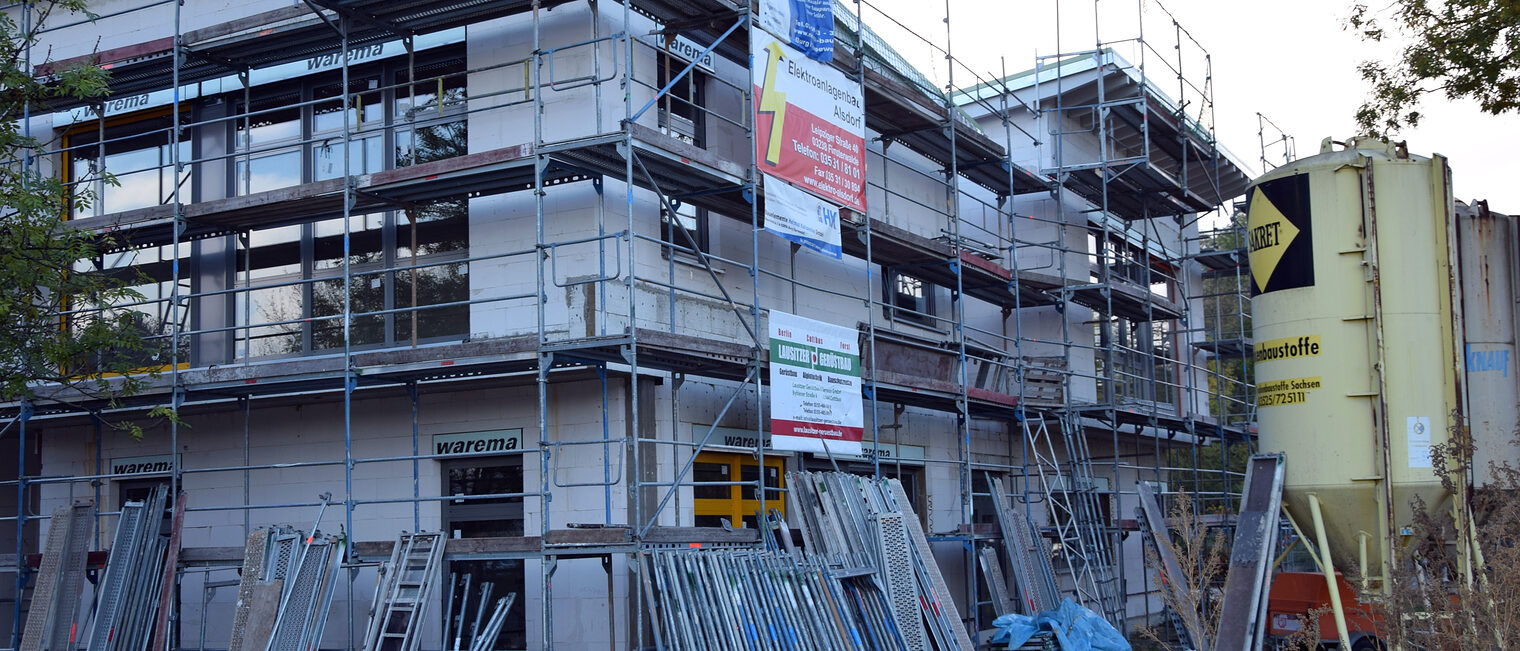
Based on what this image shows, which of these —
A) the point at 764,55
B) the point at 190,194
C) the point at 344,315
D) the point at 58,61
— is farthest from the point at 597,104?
the point at 58,61

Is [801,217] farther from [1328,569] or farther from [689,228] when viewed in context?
[1328,569]

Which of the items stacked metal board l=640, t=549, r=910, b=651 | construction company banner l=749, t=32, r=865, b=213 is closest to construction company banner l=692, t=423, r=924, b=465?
stacked metal board l=640, t=549, r=910, b=651

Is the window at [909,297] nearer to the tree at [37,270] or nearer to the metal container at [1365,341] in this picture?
the metal container at [1365,341]

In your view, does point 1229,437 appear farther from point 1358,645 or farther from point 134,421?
point 134,421

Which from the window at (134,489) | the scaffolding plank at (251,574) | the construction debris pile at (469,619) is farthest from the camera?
the window at (134,489)

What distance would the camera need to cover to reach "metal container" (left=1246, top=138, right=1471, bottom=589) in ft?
40.6

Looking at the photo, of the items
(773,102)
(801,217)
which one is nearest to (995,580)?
(801,217)

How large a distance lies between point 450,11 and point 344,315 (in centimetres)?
342

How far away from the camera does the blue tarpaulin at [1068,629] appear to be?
16047mm

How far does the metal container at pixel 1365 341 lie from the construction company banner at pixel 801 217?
16.5 feet

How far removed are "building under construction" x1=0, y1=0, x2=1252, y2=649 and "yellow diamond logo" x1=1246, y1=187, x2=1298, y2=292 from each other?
15.0 ft

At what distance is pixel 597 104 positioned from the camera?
13.8m

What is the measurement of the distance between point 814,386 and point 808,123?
3.05 metres

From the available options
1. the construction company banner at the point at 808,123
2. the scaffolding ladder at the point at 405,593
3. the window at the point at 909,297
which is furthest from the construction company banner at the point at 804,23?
the scaffolding ladder at the point at 405,593
